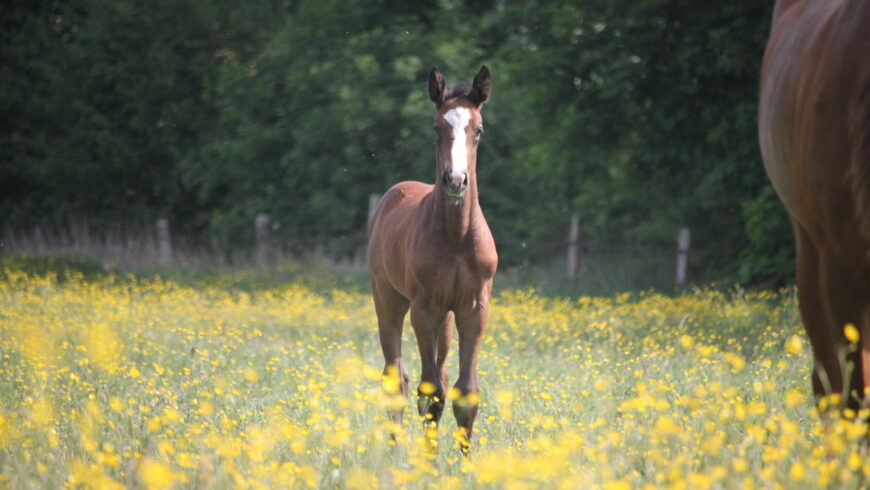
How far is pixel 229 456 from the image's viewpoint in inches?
146

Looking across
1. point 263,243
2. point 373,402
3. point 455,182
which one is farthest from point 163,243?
point 455,182

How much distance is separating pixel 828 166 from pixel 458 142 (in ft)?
8.32

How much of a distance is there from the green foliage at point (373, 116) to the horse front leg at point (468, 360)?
8.96 metres

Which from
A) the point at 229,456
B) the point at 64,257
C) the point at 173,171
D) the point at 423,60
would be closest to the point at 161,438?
the point at 229,456

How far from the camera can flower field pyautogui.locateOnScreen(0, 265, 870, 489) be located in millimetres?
3561

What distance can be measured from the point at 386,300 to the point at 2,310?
5976mm

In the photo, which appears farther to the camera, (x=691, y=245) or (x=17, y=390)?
(x=691, y=245)

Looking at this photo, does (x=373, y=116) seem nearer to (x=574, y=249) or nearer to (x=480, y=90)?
(x=574, y=249)

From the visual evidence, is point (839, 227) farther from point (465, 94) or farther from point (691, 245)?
point (691, 245)

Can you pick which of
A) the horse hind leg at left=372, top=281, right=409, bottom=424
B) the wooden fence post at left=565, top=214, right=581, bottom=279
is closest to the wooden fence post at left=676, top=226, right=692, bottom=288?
the wooden fence post at left=565, top=214, right=581, bottom=279

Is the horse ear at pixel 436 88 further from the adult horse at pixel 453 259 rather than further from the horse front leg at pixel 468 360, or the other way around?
the horse front leg at pixel 468 360

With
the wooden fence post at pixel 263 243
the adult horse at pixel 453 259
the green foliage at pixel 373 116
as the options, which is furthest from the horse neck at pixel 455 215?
the wooden fence post at pixel 263 243

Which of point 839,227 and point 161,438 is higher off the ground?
point 839,227

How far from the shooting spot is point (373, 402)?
500 cm
